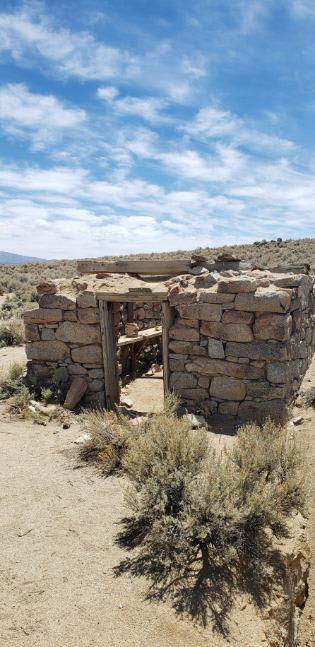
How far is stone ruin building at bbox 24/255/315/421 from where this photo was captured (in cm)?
618

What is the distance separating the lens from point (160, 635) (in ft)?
8.89

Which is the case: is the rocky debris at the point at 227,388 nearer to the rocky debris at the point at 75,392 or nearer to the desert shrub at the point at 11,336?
the rocky debris at the point at 75,392

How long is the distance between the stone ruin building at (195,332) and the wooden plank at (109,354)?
0.02 metres

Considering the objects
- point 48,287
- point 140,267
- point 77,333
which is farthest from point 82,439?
point 140,267

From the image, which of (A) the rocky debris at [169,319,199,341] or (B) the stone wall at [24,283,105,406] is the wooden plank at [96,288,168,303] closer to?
(B) the stone wall at [24,283,105,406]

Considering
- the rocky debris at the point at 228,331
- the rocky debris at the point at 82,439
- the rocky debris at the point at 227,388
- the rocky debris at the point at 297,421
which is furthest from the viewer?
the rocky debris at the point at 297,421

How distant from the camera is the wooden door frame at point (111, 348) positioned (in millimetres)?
6793

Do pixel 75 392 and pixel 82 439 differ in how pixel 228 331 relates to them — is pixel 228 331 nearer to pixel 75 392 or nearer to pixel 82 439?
pixel 82 439

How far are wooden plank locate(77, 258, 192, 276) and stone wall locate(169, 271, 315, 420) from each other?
0.70 m

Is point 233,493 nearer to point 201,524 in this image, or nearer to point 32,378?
point 201,524

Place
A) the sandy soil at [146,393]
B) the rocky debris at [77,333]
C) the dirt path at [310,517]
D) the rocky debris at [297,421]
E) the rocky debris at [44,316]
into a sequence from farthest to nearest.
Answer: the sandy soil at [146,393] < the rocky debris at [44,316] < the rocky debris at [77,333] < the rocky debris at [297,421] < the dirt path at [310,517]

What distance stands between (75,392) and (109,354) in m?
0.84

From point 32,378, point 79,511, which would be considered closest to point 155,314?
point 32,378

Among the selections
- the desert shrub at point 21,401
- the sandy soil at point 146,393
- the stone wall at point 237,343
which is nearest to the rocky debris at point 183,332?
the stone wall at point 237,343
